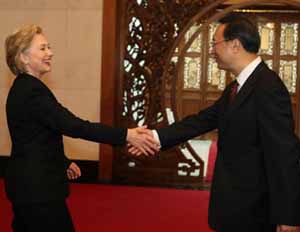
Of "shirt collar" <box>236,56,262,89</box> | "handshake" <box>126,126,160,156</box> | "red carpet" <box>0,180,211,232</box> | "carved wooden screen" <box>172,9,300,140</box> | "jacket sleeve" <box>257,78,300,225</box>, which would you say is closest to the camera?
"jacket sleeve" <box>257,78,300,225</box>

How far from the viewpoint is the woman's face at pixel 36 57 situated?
2.42 metres

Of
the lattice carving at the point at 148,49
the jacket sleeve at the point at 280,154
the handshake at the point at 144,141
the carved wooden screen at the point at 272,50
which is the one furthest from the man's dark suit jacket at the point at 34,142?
the carved wooden screen at the point at 272,50

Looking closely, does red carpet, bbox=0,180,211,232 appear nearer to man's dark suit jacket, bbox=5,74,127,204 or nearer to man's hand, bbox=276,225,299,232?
man's dark suit jacket, bbox=5,74,127,204

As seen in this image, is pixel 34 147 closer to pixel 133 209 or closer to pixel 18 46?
pixel 18 46

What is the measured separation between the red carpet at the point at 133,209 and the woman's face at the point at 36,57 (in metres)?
1.62

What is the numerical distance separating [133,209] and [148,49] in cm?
154

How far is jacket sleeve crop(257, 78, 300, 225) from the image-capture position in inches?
80.6

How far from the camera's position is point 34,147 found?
2.31 metres

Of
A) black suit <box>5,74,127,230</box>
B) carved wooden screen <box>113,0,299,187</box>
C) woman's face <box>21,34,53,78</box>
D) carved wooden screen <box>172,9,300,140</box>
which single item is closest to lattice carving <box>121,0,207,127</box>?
carved wooden screen <box>113,0,299,187</box>

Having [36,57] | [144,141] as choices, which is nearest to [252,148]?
[144,141]

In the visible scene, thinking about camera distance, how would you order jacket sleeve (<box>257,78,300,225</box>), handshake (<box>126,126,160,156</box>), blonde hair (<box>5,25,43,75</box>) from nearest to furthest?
jacket sleeve (<box>257,78,300,225</box>) → blonde hair (<box>5,25,43,75</box>) → handshake (<box>126,126,160,156</box>)

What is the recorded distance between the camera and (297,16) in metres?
8.98

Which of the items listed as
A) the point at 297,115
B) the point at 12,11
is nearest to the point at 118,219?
the point at 12,11

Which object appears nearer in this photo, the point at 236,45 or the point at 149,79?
the point at 236,45
